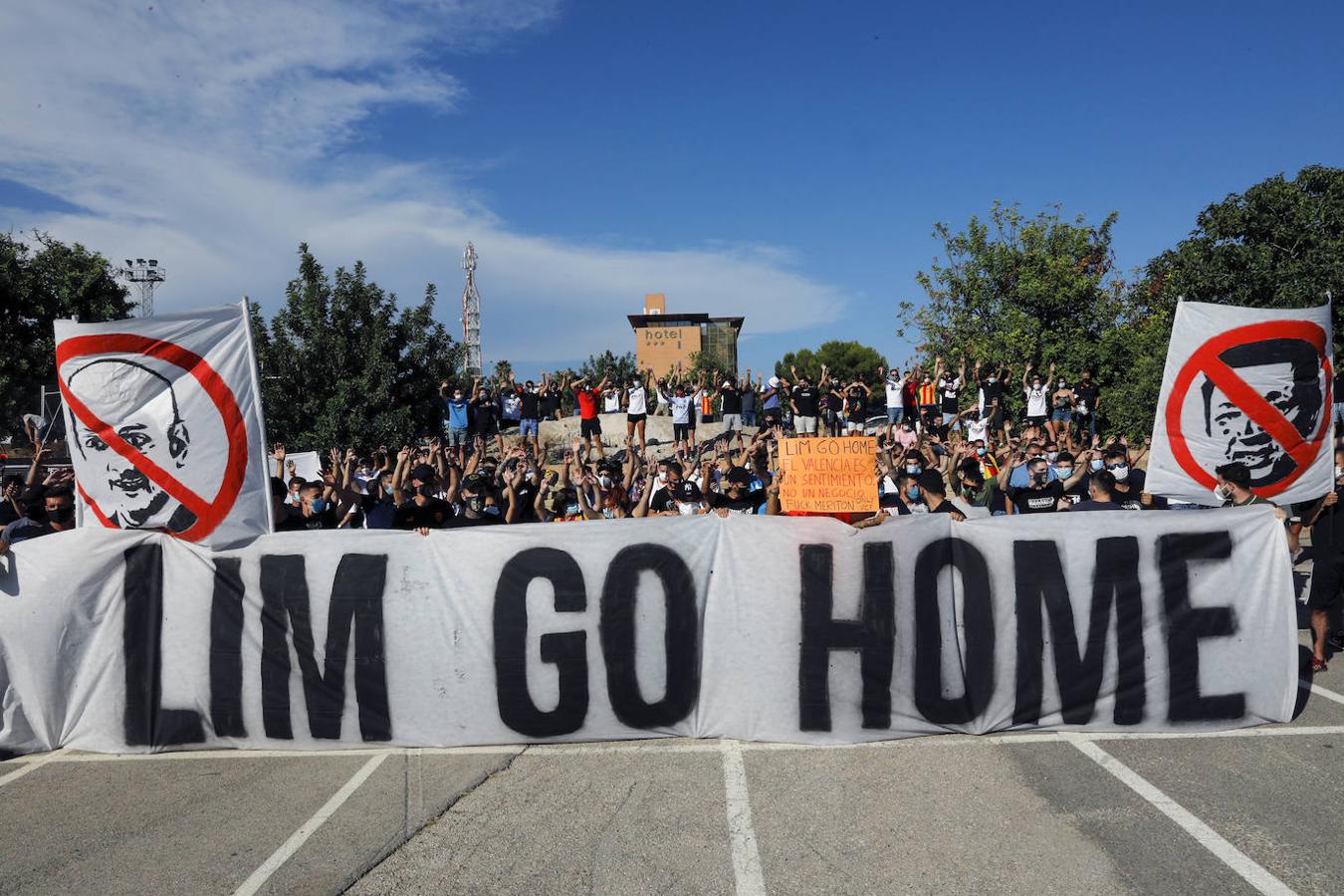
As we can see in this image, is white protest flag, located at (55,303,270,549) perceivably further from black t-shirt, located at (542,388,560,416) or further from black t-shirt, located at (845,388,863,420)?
black t-shirt, located at (845,388,863,420)

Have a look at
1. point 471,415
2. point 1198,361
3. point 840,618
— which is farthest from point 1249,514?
point 471,415

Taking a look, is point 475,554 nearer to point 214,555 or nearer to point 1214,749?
point 214,555

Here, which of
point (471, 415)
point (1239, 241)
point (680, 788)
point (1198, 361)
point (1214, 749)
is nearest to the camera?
point (680, 788)

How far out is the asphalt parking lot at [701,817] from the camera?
446 cm

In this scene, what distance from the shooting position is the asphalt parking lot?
176 inches

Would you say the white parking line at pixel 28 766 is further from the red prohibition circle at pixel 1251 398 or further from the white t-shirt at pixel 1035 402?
the white t-shirt at pixel 1035 402

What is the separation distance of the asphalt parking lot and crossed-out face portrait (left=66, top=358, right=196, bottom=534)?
1.82 metres

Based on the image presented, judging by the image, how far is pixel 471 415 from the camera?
19.9 meters

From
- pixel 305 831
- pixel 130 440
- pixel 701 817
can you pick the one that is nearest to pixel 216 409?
pixel 130 440

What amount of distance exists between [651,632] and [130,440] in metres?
4.03

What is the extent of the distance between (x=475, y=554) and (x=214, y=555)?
6.37 feet

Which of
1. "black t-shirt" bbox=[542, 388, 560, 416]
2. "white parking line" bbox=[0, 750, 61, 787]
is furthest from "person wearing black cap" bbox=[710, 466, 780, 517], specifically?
"black t-shirt" bbox=[542, 388, 560, 416]

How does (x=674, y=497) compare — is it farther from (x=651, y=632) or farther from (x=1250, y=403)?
(x=1250, y=403)

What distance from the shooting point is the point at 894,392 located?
71.0 feet
